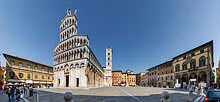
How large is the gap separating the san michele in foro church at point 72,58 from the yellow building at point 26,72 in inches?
317

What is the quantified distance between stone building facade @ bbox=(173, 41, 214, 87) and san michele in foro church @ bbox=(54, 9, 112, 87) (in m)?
26.8

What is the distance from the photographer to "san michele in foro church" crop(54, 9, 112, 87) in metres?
32.8

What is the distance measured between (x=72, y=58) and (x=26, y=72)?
55.9 feet

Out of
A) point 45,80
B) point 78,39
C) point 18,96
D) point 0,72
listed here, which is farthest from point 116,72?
point 18,96

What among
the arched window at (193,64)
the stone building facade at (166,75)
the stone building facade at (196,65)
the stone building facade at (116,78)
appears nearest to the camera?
the stone building facade at (196,65)

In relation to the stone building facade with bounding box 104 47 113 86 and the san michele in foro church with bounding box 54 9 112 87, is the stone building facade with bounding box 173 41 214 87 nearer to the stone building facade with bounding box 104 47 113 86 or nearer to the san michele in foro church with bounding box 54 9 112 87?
the san michele in foro church with bounding box 54 9 112 87

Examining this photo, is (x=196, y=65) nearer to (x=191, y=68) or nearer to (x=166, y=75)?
(x=191, y=68)

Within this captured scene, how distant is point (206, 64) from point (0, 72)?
56.7 meters

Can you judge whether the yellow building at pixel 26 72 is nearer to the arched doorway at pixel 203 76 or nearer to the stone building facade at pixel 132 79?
the arched doorway at pixel 203 76

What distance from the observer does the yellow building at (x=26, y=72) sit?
104 feet

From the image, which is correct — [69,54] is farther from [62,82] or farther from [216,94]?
[216,94]

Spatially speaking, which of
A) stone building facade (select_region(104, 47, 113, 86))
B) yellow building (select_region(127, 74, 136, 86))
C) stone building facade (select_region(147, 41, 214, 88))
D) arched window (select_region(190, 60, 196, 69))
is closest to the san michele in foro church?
stone building facade (select_region(147, 41, 214, 88))

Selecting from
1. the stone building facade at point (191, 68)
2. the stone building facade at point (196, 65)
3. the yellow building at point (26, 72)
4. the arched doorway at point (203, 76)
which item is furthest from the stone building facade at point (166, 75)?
the yellow building at point (26, 72)

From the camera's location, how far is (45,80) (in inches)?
1839
